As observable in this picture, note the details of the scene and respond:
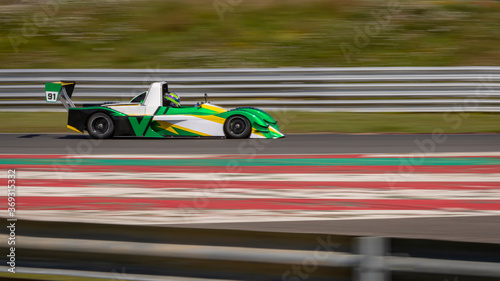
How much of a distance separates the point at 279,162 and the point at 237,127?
209 cm

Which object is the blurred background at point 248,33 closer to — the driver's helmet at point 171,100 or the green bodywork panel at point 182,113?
the driver's helmet at point 171,100

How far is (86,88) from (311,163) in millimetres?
7840

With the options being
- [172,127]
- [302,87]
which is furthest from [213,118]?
[302,87]

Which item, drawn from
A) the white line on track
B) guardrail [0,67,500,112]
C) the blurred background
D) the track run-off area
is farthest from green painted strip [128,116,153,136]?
the blurred background

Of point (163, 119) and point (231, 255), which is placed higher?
point (163, 119)

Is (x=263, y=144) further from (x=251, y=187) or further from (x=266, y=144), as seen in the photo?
(x=251, y=187)

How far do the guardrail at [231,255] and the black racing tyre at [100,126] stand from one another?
7700 mm

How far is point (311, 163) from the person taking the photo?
881 centimetres

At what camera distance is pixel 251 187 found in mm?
7199

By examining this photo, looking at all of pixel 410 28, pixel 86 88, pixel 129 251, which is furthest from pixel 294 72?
pixel 129 251

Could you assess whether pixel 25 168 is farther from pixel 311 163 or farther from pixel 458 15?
pixel 458 15

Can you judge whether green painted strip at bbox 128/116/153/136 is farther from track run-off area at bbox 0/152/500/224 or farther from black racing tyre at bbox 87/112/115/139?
track run-off area at bbox 0/152/500/224

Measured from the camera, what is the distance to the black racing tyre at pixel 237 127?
10773mm

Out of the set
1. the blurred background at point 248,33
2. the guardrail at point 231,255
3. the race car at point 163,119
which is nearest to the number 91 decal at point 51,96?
the race car at point 163,119
